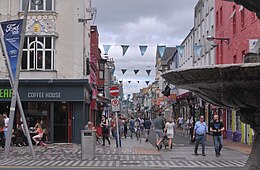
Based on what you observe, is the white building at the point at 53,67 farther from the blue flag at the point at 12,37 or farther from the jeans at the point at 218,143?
the jeans at the point at 218,143

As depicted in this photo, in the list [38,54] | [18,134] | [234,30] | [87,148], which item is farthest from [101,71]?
[87,148]

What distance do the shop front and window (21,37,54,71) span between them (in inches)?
41.1

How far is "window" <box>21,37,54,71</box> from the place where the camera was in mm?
30109

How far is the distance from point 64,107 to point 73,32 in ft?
15.2

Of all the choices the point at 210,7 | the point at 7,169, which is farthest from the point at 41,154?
the point at 210,7

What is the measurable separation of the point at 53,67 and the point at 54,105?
7.73 ft

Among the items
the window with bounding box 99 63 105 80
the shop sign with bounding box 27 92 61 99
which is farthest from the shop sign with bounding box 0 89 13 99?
the window with bounding box 99 63 105 80

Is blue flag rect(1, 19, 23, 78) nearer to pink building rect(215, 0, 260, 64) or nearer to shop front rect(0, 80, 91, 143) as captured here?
shop front rect(0, 80, 91, 143)

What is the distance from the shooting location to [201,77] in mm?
7551

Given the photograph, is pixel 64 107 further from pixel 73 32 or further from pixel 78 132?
pixel 73 32

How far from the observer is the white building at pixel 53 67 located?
3011 centimetres

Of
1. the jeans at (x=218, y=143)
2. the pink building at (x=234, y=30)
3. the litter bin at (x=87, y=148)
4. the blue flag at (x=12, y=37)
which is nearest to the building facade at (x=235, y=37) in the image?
the pink building at (x=234, y=30)

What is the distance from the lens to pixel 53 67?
99.6 feet

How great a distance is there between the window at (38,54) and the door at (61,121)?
2.50 m
